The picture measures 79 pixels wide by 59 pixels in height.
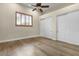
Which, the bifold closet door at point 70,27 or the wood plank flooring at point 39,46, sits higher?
the bifold closet door at point 70,27

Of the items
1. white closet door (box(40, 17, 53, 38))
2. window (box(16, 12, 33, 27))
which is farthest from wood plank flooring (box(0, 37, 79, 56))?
window (box(16, 12, 33, 27))

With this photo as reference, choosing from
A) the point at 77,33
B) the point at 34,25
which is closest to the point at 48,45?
the point at 34,25

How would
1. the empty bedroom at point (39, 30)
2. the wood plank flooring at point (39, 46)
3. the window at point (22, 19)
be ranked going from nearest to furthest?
the window at point (22, 19), the empty bedroom at point (39, 30), the wood plank flooring at point (39, 46)

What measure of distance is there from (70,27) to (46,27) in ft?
3.59

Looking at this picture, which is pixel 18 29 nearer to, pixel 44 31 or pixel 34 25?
pixel 34 25

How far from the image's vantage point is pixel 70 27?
11.8 ft

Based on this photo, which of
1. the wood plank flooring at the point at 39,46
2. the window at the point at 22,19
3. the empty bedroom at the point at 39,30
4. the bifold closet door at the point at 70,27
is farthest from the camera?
the bifold closet door at the point at 70,27

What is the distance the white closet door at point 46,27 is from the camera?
2.96 m

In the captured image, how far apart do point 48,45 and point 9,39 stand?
1398 millimetres

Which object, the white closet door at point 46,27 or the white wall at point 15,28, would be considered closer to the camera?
the white wall at point 15,28

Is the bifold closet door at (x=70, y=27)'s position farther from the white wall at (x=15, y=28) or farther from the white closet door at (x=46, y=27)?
the white wall at (x=15, y=28)

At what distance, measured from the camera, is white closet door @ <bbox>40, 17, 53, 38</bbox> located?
296 centimetres

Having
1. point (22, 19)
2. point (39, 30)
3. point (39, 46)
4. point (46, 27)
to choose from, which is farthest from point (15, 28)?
point (39, 46)

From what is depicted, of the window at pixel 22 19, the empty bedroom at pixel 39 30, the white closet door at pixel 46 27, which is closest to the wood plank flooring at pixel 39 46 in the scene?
the empty bedroom at pixel 39 30
